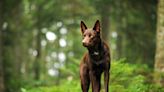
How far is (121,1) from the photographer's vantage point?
21.7m

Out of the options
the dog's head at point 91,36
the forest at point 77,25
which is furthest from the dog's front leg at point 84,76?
the forest at point 77,25

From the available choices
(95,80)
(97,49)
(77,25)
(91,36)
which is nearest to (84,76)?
(95,80)

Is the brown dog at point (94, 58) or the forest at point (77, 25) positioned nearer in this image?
the brown dog at point (94, 58)

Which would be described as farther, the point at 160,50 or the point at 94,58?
the point at 160,50

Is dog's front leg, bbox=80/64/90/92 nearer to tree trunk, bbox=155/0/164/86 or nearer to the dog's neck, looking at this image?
the dog's neck

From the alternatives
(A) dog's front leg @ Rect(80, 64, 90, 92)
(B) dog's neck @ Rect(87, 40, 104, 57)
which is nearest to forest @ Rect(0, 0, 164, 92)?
(A) dog's front leg @ Rect(80, 64, 90, 92)

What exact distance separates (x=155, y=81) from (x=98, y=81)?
20.4 feet

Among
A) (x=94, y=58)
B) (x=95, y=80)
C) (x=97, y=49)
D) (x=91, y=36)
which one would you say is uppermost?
(x=91, y=36)

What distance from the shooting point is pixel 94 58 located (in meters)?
7.68

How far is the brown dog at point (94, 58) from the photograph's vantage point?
7449 mm

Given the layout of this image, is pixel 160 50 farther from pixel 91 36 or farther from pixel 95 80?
pixel 91 36

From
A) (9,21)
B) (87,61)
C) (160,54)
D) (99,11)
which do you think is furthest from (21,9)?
(87,61)

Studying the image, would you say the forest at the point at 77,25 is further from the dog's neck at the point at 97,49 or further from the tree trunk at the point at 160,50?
the dog's neck at the point at 97,49

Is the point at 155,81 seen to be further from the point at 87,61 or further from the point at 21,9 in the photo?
the point at 21,9
